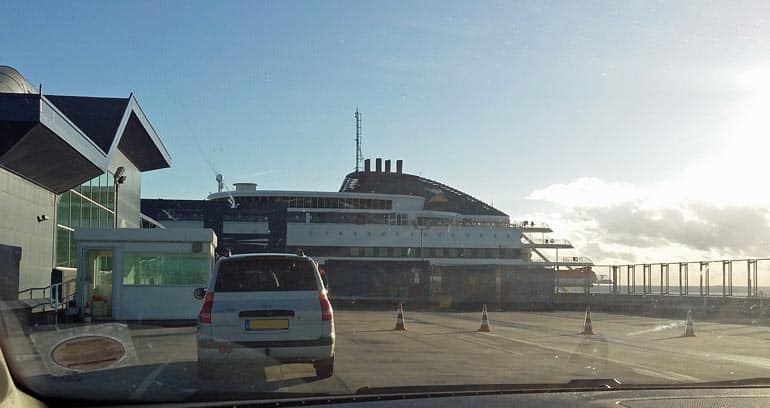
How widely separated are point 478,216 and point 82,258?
42.7m

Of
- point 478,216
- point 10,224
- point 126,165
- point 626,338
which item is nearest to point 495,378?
point 626,338

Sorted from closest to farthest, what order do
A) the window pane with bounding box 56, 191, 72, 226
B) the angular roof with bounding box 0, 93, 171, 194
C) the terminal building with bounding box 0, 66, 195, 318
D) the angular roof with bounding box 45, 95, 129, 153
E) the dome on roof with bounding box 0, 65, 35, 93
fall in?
the angular roof with bounding box 0, 93, 171, 194 → the terminal building with bounding box 0, 66, 195, 318 → the dome on roof with bounding box 0, 65, 35, 93 → the window pane with bounding box 56, 191, 72, 226 → the angular roof with bounding box 45, 95, 129, 153

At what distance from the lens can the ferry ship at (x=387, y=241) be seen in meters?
52.1

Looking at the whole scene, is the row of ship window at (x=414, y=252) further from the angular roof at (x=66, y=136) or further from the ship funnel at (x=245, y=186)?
the angular roof at (x=66, y=136)

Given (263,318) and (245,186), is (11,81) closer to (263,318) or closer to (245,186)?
(263,318)

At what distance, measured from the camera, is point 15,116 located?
60.7 ft

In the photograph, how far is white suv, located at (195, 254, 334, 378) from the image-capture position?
9836 mm

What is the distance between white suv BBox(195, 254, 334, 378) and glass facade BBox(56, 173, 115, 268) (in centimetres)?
1844

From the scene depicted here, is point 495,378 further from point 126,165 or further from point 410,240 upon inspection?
point 410,240

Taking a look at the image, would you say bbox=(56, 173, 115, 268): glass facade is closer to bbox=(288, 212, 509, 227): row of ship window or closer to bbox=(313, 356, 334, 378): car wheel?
bbox=(313, 356, 334, 378): car wheel

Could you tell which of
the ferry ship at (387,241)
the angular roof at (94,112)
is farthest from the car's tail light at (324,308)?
the ferry ship at (387,241)

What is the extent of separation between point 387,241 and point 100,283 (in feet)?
112

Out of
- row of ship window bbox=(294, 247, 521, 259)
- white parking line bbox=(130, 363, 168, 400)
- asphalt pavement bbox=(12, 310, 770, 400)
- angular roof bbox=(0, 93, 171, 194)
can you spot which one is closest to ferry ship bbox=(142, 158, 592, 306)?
row of ship window bbox=(294, 247, 521, 259)

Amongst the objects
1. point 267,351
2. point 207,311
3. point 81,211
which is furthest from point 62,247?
point 267,351
